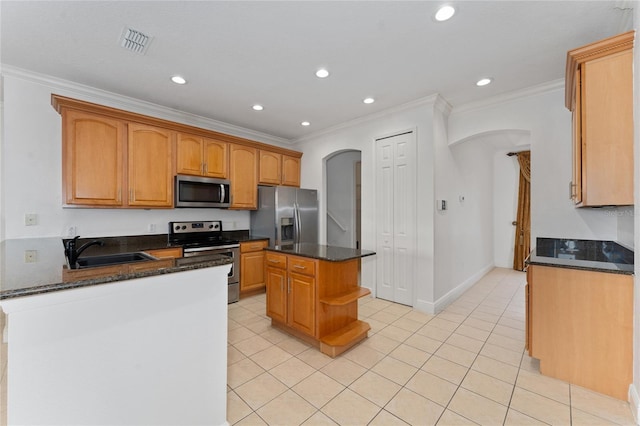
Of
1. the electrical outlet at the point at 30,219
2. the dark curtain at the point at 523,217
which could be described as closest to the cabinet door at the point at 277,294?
the electrical outlet at the point at 30,219

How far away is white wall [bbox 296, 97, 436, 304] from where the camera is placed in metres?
3.32

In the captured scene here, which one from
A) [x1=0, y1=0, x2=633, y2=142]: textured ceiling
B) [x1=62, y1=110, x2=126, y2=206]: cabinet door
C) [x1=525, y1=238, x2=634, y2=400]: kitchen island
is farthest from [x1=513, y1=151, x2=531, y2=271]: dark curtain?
[x1=62, y1=110, x2=126, y2=206]: cabinet door

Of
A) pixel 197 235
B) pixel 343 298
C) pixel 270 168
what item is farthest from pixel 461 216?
pixel 197 235

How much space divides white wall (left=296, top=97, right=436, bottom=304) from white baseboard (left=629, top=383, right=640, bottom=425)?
1.71m

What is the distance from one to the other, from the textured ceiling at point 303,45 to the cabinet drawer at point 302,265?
6.33 feet

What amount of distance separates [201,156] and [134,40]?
166 centimetres

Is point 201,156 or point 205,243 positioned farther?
point 201,156

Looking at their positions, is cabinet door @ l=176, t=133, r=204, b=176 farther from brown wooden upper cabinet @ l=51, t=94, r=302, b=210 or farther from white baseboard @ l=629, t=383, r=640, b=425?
white baseboard @ l=629, t=383, r=640, b=425

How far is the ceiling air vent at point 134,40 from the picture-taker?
2094mm

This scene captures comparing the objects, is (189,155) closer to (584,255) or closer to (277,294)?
(277,294)

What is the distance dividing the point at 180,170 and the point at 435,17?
328 cm

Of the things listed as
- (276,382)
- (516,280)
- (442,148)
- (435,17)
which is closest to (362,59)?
(435,17)

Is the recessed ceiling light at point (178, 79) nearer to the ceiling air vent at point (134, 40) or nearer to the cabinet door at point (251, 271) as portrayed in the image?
the ceiling air vent at point (134, 40)

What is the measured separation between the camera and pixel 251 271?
3971 millimetres
